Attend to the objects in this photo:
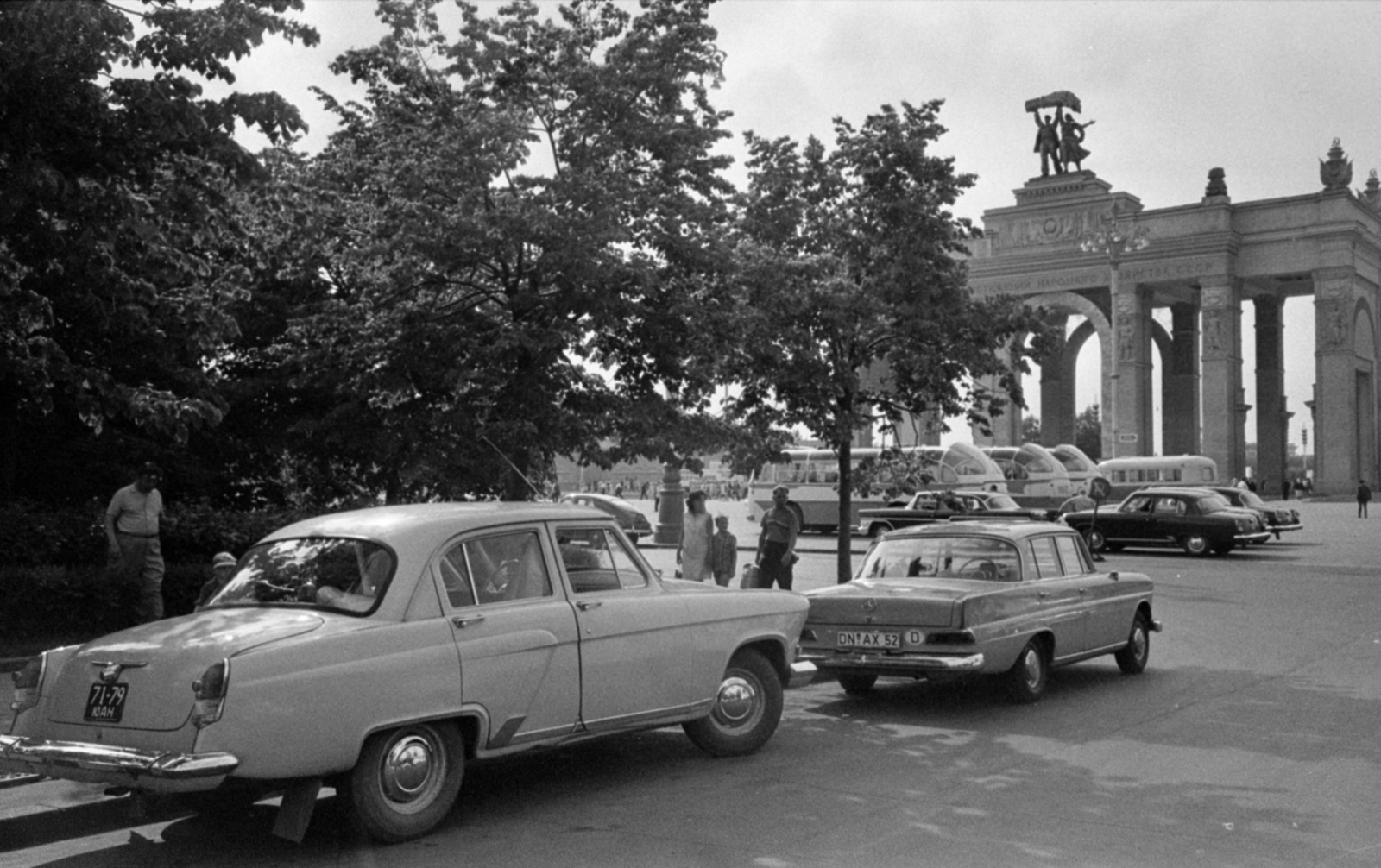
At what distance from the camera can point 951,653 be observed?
399 inches

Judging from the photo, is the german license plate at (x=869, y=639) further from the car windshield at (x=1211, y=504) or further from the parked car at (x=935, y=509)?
the car windshield at (x=1211, y=504)

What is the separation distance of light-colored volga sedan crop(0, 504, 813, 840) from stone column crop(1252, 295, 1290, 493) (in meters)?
75.3

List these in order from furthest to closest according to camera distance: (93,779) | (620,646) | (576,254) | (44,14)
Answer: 1. (576,254)
2. (44,14)
3. (620,646)
4. (93,779)

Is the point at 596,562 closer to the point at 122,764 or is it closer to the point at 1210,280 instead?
the point at 122,764

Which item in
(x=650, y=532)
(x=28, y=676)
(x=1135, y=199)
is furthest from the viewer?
(x=1135, y=199)

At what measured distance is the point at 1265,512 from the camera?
122 ft

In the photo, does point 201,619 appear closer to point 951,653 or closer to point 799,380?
point 951,653

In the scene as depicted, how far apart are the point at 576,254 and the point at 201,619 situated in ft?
22.2

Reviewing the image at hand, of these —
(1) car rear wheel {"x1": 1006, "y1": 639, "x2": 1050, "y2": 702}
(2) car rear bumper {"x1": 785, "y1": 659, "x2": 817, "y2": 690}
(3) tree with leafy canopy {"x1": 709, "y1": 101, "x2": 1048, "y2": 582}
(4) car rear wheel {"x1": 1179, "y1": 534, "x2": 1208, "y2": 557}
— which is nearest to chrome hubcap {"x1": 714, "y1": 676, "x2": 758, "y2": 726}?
(2) car rear bumper {"x1": 785, "y1": 659, "x2": 817, "y2": 690}

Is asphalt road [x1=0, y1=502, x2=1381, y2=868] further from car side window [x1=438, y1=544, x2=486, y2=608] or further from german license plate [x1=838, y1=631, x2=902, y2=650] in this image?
car side window [x1=438, y1=544, x2=486, y2=608]

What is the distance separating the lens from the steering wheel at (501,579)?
7.32 m

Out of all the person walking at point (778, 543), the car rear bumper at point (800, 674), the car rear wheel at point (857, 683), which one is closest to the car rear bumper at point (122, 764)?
the car rear bumper at point (800, 674)

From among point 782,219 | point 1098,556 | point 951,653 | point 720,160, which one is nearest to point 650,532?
point 1098,556

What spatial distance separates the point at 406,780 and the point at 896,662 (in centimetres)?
477
